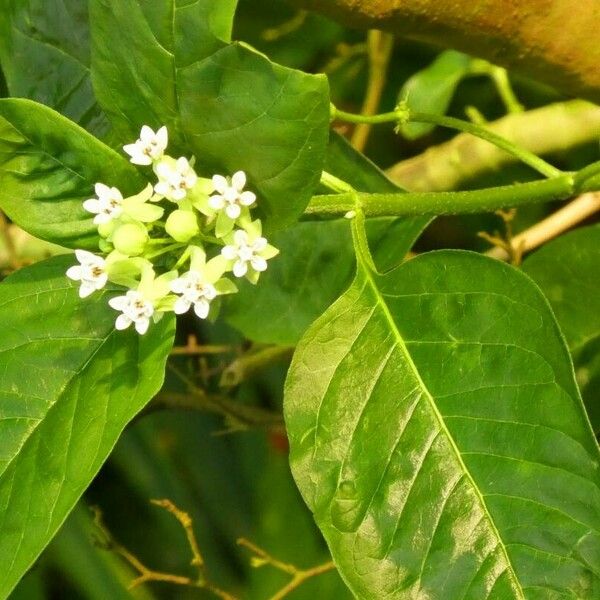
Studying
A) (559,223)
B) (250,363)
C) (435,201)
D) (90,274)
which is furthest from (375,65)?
(90,274)

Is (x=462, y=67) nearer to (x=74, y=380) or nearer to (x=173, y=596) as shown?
(x=74, y=380)

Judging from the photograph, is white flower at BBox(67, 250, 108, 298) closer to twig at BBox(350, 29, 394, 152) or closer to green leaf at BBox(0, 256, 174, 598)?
green leaf at BBox(0, 256, 174, 598)

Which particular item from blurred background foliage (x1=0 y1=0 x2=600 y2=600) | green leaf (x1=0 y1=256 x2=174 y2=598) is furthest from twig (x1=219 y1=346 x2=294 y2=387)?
green leaf (x1=0 y1=256 x2=174 y2=598)

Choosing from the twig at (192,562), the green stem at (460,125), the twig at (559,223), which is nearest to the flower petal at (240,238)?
the green stem at (460,125)

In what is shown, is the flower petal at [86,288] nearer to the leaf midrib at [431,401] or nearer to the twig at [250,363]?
the leaf midrib at [431,401]

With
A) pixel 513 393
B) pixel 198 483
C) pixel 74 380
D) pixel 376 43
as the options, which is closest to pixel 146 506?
pixel 198 483

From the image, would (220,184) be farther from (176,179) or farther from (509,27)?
(509,27)

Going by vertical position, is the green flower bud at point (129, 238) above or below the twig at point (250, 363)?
above
